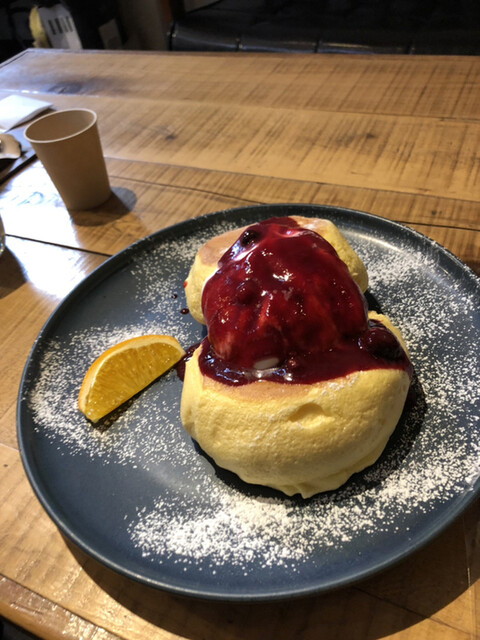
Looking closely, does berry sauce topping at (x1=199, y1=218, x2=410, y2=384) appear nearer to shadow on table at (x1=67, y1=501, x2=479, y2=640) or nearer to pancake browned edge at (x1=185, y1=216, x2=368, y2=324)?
pancake browned edge at (x1=185, y1=216, x2=368, y2=324)

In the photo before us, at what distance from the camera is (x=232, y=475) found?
820 mm

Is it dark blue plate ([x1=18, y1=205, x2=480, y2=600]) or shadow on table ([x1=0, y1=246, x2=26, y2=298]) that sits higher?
shadow on table ([x1=0, y1=246, x2=26, y2=298])

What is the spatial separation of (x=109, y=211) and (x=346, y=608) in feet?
4.08

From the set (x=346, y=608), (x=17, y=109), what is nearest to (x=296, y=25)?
(x=17, y=109)

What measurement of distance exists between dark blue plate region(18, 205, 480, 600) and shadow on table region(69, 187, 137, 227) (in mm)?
434

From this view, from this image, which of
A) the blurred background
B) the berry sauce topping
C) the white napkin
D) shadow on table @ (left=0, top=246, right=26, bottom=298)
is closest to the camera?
the berry sauce topping

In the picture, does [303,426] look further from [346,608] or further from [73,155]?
[73,155]

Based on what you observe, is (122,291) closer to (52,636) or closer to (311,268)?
(311,268)

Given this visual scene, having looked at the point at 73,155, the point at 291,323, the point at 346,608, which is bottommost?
the point at 346,608

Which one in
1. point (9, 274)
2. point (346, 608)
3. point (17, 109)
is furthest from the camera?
point (17, 109)

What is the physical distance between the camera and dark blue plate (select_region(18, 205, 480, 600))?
0.70 meters

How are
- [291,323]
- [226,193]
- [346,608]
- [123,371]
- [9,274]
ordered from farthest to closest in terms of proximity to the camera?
1. [226,193]
2. [9,274]
3. [123,371]
4. [291,323]
5. [346,608]

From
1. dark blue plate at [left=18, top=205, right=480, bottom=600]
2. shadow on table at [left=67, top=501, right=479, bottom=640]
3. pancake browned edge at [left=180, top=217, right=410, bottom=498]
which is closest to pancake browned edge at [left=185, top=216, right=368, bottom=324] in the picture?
dark blue plate at [left=18, top=205, right=480, bottom=600]

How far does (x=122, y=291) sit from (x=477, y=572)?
868 mm
